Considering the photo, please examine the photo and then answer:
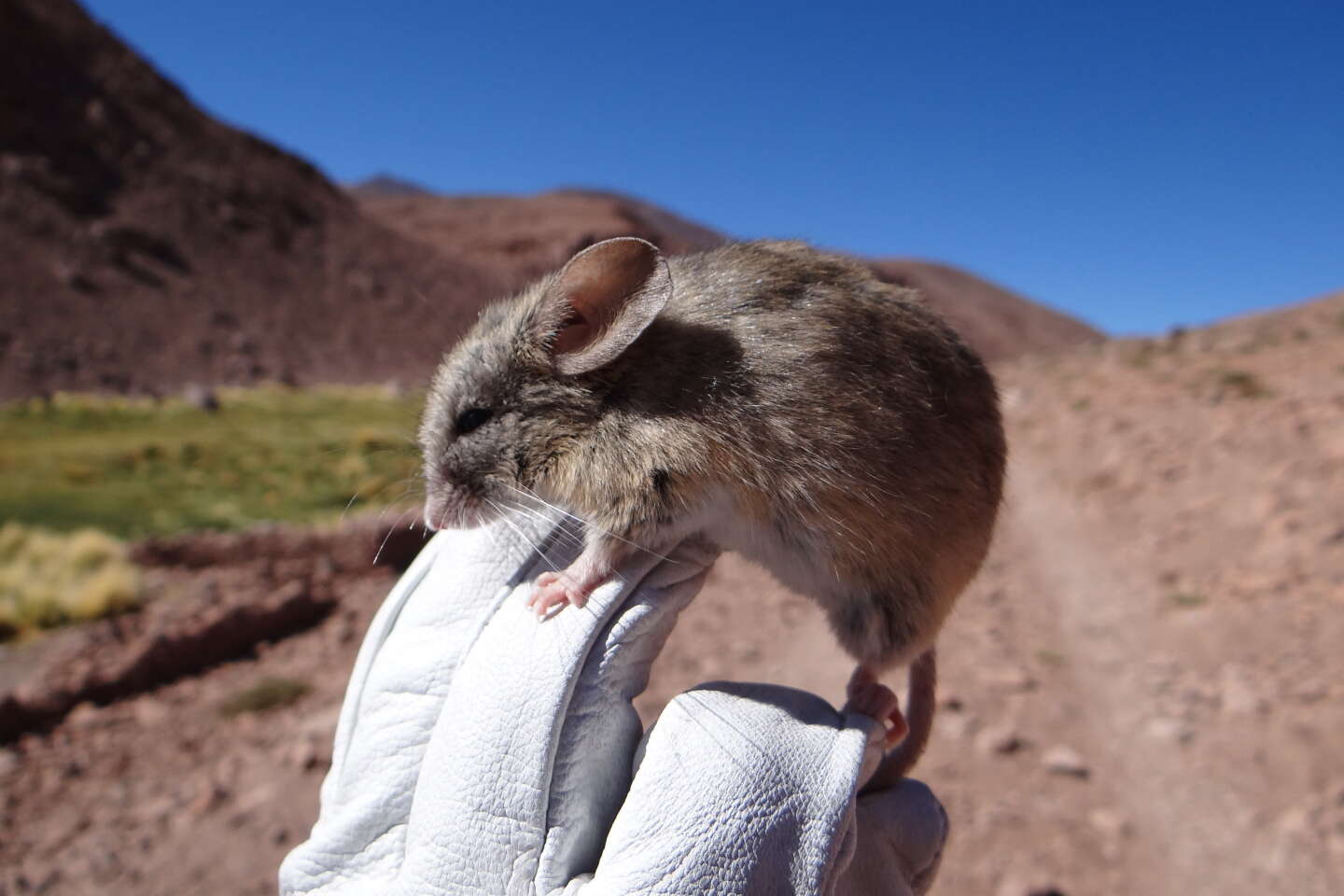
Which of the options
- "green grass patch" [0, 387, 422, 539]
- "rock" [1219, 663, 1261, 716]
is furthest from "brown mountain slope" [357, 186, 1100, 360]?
"rock" [1219, 663, 1261, 716]

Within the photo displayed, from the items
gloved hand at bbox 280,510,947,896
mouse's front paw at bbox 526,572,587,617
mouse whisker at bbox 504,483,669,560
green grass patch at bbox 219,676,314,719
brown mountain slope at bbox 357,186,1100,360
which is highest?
brown mountain slope at bbox 357,186,1100,360

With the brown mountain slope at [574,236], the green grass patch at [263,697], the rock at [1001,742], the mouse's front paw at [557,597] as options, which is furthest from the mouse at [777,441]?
the brown mountain slope at [574,236]

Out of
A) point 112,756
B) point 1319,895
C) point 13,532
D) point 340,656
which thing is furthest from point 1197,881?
point 13,532

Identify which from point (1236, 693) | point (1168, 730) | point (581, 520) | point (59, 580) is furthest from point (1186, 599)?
point (59, 580)

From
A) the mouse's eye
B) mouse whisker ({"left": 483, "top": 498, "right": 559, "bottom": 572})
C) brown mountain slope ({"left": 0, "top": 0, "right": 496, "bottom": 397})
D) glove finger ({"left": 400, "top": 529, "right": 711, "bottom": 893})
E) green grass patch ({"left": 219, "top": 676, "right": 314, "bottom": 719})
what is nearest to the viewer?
glove finger ({"left": 400, "top": 529, "right": 711, "bottom": 893})

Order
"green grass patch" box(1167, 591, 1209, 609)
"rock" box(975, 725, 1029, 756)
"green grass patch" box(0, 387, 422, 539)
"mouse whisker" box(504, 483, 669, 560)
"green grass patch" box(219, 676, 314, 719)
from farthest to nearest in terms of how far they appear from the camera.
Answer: "green grass patch" box(0, 387, 422, 539)
"green grass patch" box(1167, 591, 1209, 609)
"green grass patch" box(219, 676, 314, 719)
"rock" box(975, 725, 1029, 756)
"mouse whisker" box(504, 483, 669, 560)

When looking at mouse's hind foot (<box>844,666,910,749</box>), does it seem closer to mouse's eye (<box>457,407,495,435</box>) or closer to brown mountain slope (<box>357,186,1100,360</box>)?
mouse's eye (<box>457,407,495,435</box>)

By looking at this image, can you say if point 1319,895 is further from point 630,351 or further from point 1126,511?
point 1126,511
